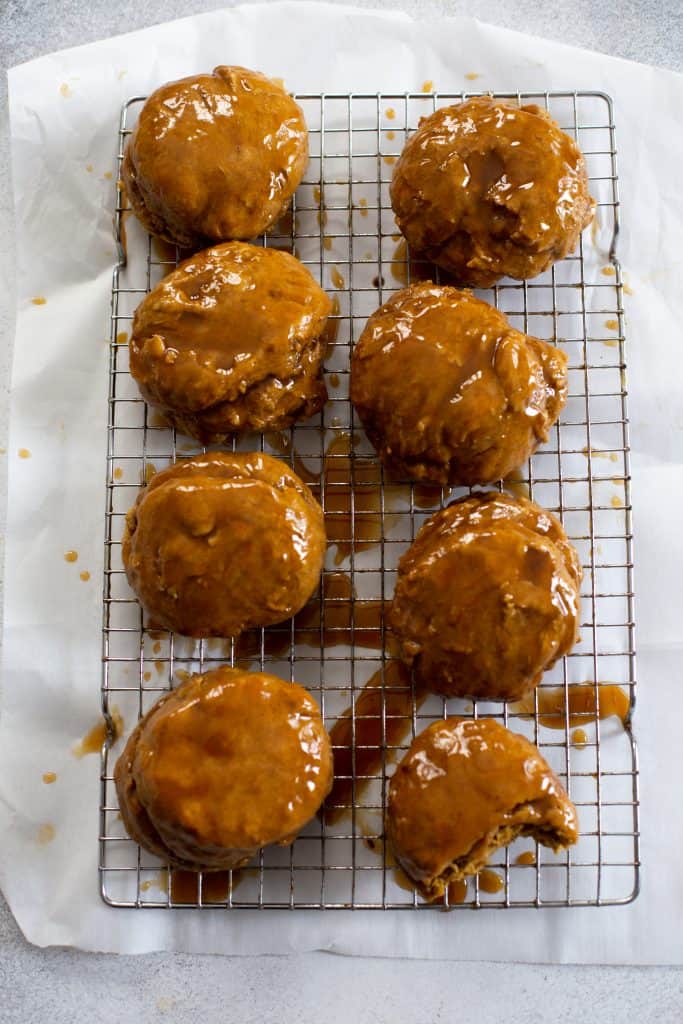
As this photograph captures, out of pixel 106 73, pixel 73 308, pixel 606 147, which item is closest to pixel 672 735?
pixel 606 147

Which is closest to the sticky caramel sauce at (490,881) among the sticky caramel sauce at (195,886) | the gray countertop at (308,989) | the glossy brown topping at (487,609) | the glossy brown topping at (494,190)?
the gray countertop at (308,989)

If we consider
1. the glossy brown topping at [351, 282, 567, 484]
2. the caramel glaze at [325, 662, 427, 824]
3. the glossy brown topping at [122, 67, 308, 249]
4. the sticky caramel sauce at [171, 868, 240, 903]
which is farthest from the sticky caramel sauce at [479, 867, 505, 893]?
the glossy brown topping at [122, 67, 308, 249]

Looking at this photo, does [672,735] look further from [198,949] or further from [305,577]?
[198,949]

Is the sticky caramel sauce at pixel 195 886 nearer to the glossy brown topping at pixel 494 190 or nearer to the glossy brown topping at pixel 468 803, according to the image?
the glossy brown topping at pixel 468 803

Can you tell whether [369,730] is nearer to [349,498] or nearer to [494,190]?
[349,498]

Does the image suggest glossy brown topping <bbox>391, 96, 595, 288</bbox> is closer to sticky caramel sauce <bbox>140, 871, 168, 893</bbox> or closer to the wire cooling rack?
the wire cooling rack
